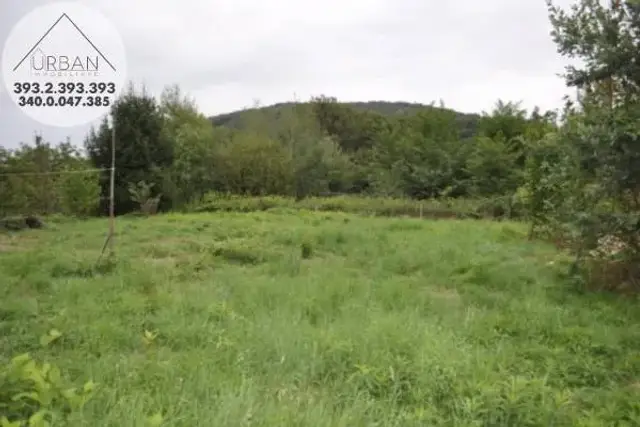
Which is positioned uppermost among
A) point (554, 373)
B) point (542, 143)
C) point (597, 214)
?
point (542, 143)

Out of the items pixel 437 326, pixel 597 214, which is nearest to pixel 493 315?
pixel 437 326

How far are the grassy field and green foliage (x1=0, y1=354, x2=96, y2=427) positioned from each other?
97 millimetres

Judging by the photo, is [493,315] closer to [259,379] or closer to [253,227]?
[259,379]

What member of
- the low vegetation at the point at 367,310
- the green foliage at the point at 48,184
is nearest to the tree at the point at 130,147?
the green foliage at the point at 48,184

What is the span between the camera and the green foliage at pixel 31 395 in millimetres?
1918

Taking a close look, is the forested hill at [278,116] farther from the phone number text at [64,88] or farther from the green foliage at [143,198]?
the phone number text at [64,88]

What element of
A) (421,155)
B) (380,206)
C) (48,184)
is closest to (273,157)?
(380,206)

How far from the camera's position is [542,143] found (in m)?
5.48

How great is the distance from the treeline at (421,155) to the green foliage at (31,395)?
169 inches

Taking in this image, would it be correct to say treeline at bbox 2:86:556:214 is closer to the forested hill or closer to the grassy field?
the forested hill

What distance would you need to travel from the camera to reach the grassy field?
243cm

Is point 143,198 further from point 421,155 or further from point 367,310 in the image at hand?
point 367,310

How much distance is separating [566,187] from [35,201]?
12259mm

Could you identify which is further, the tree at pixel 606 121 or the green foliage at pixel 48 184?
the green foliage at pixel 48 184
